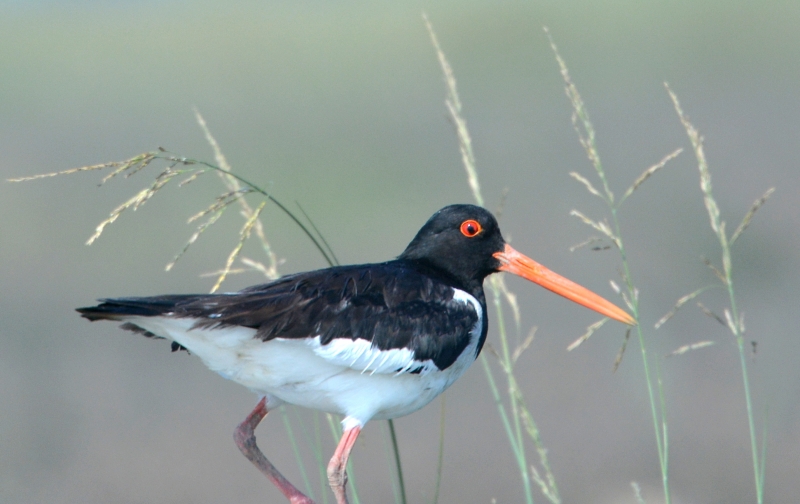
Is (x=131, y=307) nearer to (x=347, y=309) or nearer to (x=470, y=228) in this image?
(x=347, y=309)

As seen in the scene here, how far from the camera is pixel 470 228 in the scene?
4.66m

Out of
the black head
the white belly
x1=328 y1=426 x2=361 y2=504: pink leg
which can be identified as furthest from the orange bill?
x1=328 y1=426 x2=361 y2=504: pink leg

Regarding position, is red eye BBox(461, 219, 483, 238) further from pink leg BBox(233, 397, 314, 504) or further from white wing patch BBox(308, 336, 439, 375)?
pink leg BBox(233, 397, 314, 504)

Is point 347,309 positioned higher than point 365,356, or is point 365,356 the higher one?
point 347,309

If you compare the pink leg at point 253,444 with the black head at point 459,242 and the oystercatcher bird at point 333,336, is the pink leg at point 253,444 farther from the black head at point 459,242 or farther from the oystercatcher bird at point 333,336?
the black head at point 459,242

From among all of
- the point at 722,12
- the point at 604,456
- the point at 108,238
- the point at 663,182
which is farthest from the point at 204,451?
the point at 722,12

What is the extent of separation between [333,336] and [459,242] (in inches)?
41.8

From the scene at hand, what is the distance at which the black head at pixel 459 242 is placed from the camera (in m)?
4.66

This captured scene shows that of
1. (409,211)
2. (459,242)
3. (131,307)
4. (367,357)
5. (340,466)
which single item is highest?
(131,307)

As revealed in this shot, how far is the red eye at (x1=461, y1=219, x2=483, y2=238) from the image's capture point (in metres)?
4.65

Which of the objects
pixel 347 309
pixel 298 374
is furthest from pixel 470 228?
pixel 298 374

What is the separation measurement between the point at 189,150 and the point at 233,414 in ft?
21.1

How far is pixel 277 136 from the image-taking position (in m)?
15.9

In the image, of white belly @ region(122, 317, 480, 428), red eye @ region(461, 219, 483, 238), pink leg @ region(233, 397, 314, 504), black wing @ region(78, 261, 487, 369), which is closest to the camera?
black wing @ region(78, 261, 487, 369)
